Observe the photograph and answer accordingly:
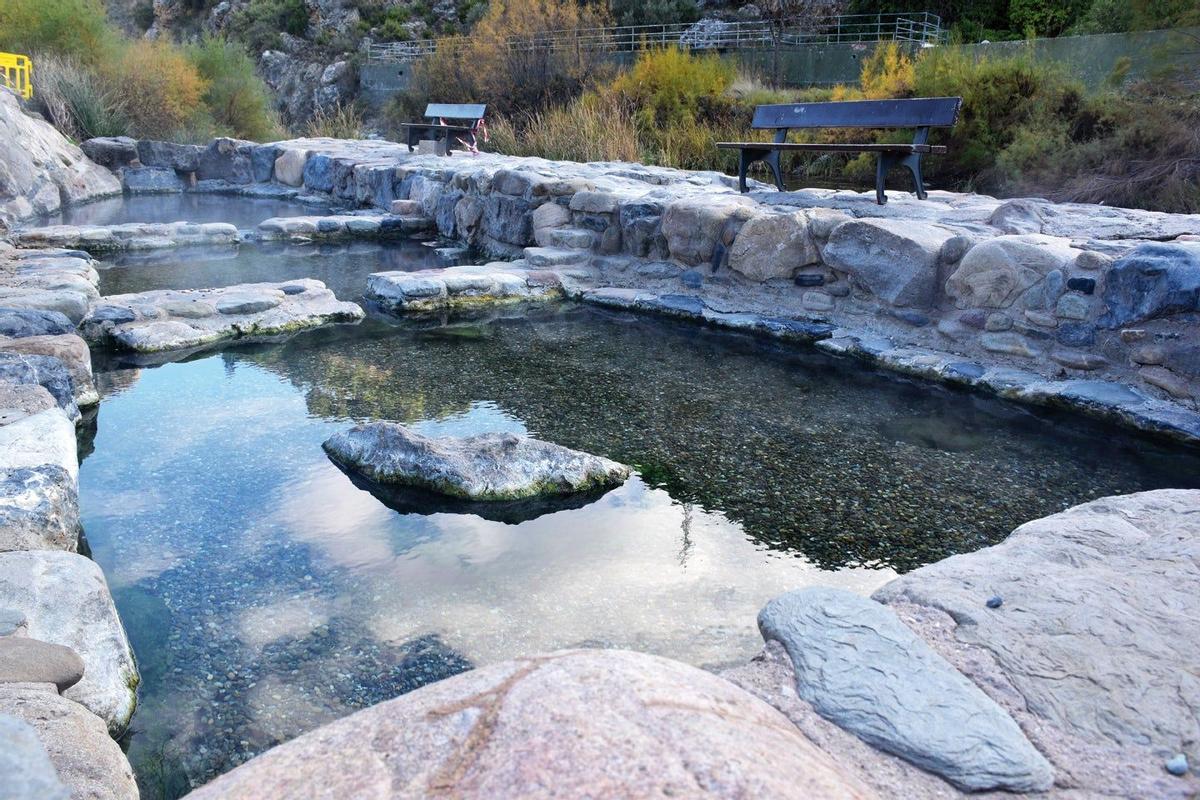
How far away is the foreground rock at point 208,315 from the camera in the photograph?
15.9ft

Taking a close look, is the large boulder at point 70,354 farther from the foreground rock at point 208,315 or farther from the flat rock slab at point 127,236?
the flat rock slab at point 127,236

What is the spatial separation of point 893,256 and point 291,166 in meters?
9.34

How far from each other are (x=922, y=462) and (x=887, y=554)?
0.82 meters

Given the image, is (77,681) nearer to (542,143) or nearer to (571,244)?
(571,244)

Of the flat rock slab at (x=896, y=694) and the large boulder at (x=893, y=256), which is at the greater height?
the large boulder at (x=893, y=256)

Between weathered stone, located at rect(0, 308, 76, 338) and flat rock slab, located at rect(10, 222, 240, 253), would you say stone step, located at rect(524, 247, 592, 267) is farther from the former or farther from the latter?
flat rock slab, located at rect(10, 222, 240, 253)

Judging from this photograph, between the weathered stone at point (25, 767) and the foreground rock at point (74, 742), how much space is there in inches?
6.4

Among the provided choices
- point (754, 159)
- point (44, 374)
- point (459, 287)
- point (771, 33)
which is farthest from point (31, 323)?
point (771, 33)

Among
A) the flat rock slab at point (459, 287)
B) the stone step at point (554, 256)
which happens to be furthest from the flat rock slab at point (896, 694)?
the stone step at point (554, 256)

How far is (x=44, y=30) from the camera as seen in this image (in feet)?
44.1

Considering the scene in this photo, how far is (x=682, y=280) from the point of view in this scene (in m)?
5.95

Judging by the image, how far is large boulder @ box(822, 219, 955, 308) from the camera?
4762mm

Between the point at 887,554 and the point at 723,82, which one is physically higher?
the point at 723,82

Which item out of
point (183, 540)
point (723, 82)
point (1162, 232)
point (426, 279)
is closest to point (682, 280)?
point (426, 279)
